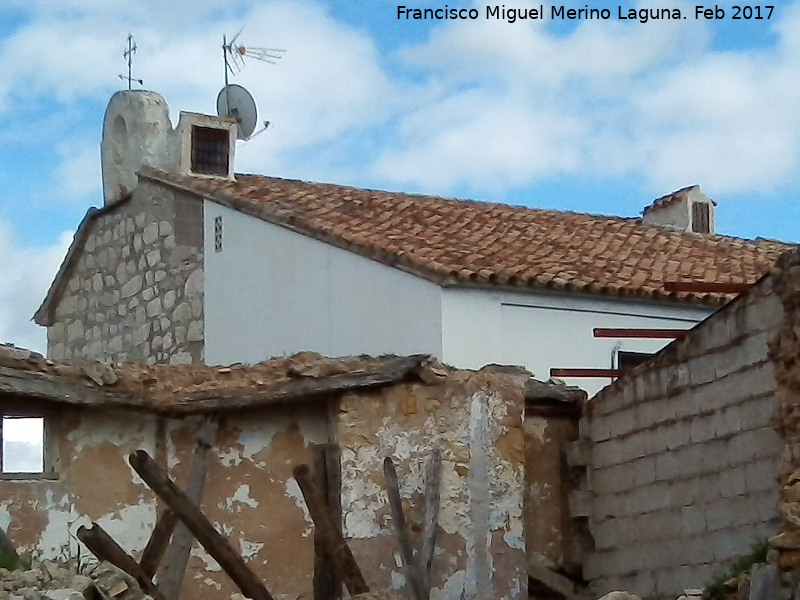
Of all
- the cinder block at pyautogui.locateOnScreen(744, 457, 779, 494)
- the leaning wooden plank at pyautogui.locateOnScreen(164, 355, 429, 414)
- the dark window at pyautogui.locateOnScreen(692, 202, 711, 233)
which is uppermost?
the dark window at pyautogui.locateOnScreen(692, 202, 711, 233)

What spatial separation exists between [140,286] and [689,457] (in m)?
8.89

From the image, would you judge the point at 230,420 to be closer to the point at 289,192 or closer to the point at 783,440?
the point at 783,440

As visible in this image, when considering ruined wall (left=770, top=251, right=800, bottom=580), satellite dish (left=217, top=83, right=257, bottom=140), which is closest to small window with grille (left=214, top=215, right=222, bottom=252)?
satellite dish (left=217, top=83, right=257, bottom=140)

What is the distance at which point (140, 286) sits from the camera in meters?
16.7

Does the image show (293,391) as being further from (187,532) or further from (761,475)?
(761,475)

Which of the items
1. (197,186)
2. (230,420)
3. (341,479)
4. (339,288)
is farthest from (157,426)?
(197,186)

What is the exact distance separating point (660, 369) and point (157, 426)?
3531 millimetres

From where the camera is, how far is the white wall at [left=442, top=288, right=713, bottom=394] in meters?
13.3

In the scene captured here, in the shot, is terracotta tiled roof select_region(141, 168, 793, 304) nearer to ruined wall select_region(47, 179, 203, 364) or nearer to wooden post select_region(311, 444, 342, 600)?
ruined wall select_region(47, 179, 203, 364)

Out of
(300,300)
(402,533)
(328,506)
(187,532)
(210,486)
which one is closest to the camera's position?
(328,506)

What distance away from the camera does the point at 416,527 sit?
10.0 metres

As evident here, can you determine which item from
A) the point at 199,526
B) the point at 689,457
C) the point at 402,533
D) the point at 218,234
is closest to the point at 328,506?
the point at 199,526

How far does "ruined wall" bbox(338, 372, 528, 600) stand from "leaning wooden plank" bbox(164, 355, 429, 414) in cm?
19

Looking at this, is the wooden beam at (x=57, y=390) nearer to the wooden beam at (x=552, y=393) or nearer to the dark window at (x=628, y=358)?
the wooden beam at (x=552, y=393)
